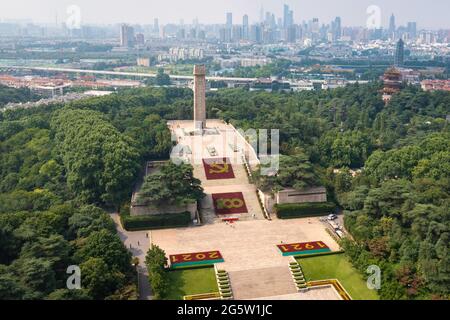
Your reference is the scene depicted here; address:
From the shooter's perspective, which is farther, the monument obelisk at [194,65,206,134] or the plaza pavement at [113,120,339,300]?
the monument obelisk at [194,65,206,134]

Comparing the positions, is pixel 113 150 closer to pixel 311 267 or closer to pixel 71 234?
pixel 71 234

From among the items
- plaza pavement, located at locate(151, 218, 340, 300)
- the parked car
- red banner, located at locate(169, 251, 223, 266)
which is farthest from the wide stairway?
the parked car

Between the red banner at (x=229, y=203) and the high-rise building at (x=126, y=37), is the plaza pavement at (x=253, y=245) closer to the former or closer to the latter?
the red banner at (x=229, y=203)

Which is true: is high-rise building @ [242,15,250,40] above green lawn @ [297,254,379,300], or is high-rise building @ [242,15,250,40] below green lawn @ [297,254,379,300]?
above

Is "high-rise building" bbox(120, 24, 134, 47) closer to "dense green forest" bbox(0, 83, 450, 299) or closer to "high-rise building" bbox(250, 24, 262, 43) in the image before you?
"high-rise building" bbox(250, 24, 262, 43)

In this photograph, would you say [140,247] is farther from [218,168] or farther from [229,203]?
[218,168]

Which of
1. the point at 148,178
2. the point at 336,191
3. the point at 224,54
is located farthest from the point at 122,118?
the point at 224,54
